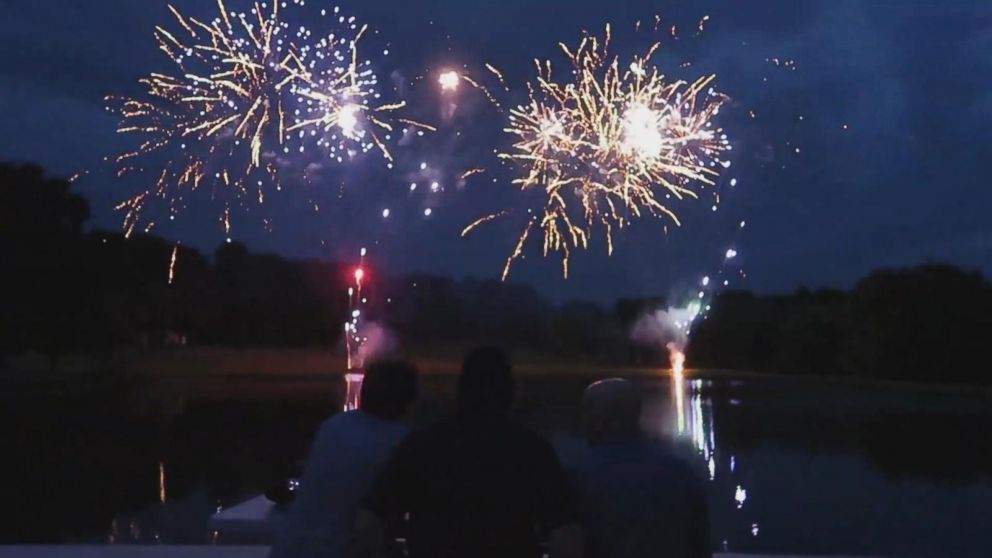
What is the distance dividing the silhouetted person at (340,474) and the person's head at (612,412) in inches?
27.5

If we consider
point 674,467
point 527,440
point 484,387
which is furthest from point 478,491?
point 674,467

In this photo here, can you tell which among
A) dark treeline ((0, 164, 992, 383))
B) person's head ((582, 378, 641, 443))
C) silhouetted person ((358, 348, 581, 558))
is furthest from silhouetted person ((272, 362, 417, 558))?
dark treeline ((0, 164, 992, 383))

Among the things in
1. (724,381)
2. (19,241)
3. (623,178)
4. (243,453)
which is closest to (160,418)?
(243,453)

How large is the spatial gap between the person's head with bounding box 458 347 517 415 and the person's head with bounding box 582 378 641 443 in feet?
0.89

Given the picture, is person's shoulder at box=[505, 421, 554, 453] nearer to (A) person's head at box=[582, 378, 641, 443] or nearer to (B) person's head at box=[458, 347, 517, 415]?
(B) person's head at box=[458, 347, 517, 415]

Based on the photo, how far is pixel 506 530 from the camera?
3.86 meters

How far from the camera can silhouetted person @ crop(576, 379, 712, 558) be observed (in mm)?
4000

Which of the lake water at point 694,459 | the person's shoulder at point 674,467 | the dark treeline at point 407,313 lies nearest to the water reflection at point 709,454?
the lake water at point 694,459

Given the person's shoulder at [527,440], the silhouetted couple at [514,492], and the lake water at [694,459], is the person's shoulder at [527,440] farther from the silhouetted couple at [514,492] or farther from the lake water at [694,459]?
the lake water at [694,459]

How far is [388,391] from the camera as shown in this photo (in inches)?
176

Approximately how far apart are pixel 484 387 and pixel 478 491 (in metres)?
0.33

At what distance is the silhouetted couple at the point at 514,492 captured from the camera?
12.7ft

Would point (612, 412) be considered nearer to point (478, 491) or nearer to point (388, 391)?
point (478, 491)

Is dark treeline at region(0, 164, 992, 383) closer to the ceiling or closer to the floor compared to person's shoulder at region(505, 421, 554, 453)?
closer to the ceiling
